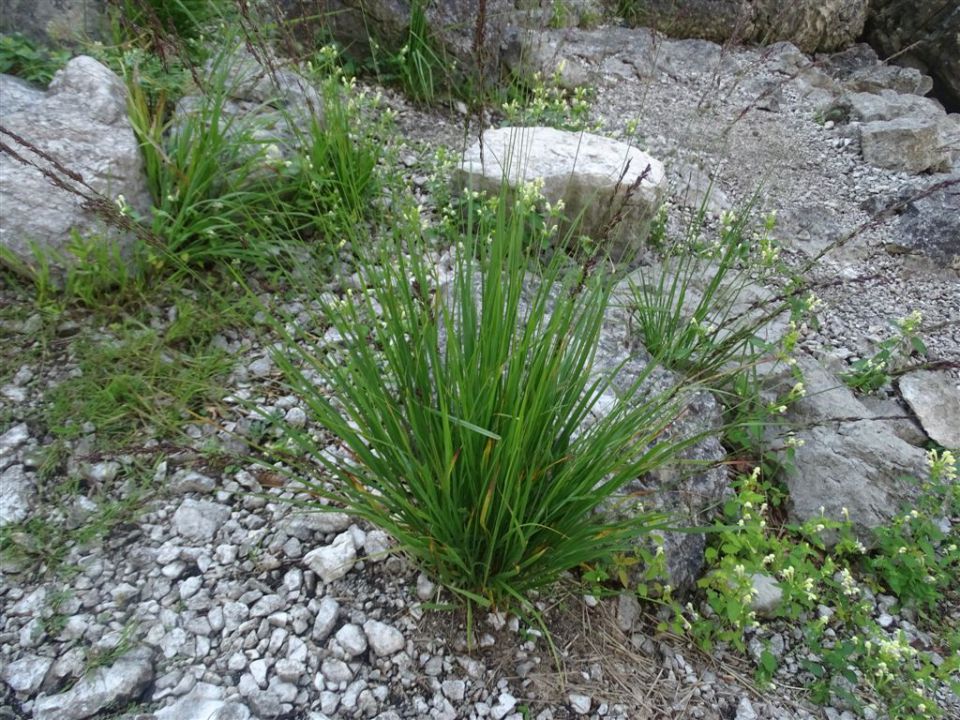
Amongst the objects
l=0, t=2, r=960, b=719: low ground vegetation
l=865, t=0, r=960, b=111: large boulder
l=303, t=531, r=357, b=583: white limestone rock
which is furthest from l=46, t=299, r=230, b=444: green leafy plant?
l=865, t=0, r=960, b=111: large boulder

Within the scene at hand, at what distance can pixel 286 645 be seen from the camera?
229 cm

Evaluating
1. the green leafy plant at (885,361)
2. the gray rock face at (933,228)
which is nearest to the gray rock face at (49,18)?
the green leafy plant at (885,361)

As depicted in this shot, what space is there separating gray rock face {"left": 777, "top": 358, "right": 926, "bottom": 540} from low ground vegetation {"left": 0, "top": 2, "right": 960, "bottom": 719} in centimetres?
11

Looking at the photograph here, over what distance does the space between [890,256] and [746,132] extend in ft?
4.68

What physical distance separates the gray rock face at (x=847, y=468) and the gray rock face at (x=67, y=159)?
321 centimetres

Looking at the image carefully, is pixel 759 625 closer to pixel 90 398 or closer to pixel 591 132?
pixel 90 398

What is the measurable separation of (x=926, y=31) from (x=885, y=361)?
630cm

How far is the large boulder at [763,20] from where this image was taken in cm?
682

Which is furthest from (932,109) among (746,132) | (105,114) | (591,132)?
(105,114)

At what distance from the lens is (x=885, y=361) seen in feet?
11.6

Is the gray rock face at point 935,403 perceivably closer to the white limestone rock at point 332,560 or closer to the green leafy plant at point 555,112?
the green leafy plant at point 555,112

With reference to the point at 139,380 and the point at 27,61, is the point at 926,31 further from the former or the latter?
the point at 139,380

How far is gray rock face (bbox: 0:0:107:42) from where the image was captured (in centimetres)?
376

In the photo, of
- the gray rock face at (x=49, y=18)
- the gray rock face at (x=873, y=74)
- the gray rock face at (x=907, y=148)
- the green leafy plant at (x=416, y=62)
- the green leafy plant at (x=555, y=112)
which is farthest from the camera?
the gray rock face at (x=873, y=74)
